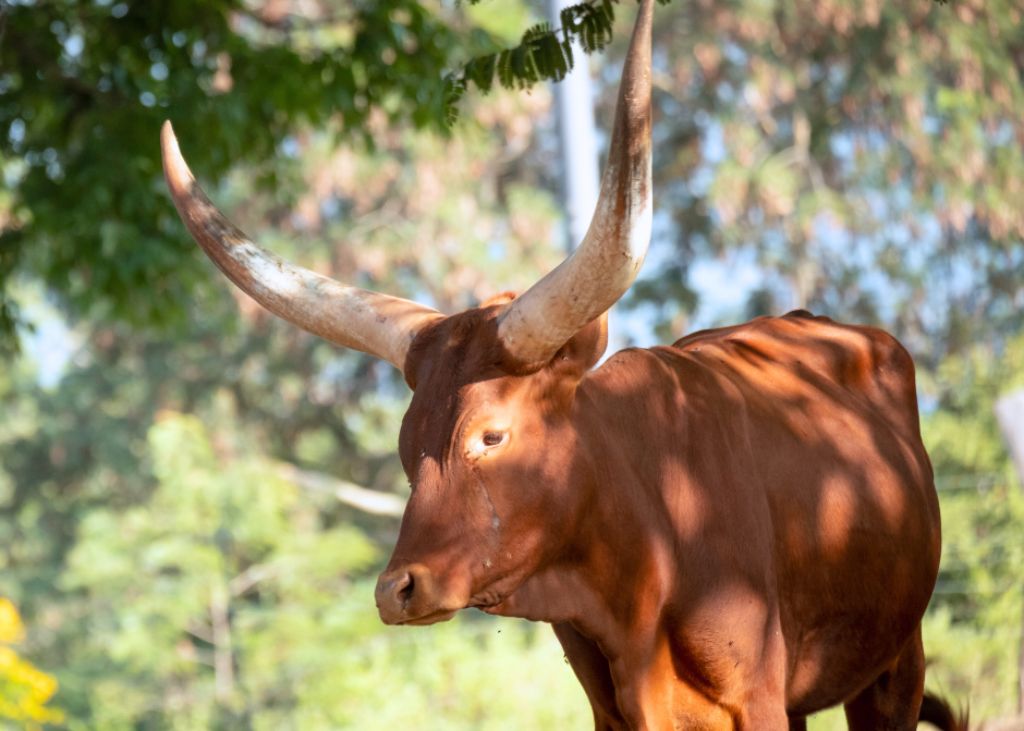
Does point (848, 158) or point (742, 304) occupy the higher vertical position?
point (848, 158)

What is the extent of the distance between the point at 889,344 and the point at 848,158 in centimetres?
1861

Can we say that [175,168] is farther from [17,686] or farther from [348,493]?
[348,493]

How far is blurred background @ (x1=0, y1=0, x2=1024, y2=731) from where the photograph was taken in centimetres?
1349

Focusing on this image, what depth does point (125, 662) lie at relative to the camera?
64.4 feet

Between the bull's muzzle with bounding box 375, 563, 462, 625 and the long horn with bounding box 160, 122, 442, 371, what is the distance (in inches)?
23.5

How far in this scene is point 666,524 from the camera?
11.4 feet

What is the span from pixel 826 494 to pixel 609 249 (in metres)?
1.16

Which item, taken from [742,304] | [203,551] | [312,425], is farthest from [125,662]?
[742,304]

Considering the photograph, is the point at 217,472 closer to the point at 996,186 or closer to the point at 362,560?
the point at 362,560

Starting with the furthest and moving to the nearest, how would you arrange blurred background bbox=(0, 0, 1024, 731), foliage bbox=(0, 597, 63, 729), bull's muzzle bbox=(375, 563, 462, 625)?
1. blurred background bbox=(0, 0, 1024, 731)
2. foliage bbox=(0, 597, 63, 729)
3. bull's muzzle bbox=(375, 563, 462, 625)

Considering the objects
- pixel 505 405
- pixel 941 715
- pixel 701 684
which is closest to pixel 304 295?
pixel 505 405

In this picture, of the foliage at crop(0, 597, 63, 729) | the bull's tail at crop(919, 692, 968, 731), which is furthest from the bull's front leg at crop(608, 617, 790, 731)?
the foliage at crop(0, 597, 63, 729)

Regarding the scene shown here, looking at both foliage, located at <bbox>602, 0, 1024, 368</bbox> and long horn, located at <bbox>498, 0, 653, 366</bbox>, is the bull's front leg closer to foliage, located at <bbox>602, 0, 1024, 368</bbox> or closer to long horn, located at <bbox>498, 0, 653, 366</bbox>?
long horn, located at <bbox>498, 0, 653, 366</bbox>

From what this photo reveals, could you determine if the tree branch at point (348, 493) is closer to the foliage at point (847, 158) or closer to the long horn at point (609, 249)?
the foliage at point (847, 158)
